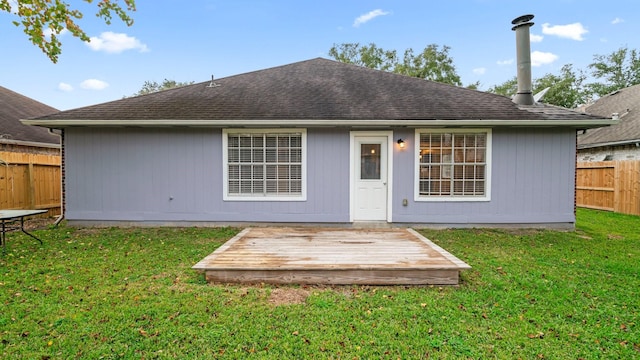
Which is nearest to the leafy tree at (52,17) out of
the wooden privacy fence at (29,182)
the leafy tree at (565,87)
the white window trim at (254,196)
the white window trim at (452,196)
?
the white window trim at (254,196)

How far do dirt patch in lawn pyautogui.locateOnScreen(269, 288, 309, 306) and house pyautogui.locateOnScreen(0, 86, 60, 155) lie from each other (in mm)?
10216

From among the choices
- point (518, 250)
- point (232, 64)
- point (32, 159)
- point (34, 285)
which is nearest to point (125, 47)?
point (232, 64)

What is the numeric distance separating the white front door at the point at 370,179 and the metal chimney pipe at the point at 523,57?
12.5 feet

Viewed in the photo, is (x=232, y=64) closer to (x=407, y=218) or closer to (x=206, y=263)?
(x=407, y=218)

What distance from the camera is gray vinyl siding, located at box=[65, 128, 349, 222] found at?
6762 mm

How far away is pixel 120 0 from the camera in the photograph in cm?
555

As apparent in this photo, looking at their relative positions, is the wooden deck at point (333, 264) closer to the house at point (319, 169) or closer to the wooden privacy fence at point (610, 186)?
the house at point (319, 169)

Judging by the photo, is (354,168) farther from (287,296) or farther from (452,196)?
(287,296)

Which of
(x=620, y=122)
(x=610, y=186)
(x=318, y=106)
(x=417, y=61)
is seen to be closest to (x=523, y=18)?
(x=620, y=122)

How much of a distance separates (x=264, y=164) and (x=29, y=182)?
6.62 meters

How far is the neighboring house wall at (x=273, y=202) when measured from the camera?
6.68 m

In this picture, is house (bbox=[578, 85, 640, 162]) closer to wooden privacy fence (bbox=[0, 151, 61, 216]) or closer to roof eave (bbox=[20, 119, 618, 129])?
roof eave (bbox=[20, 119, 618, 129])

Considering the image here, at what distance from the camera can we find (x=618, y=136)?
33.1ft

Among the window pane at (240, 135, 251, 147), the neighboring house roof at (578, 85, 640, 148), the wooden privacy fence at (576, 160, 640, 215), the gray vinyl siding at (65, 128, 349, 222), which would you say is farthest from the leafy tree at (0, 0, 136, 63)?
the wooden privacy fence at (576, 160, 640, 215)
